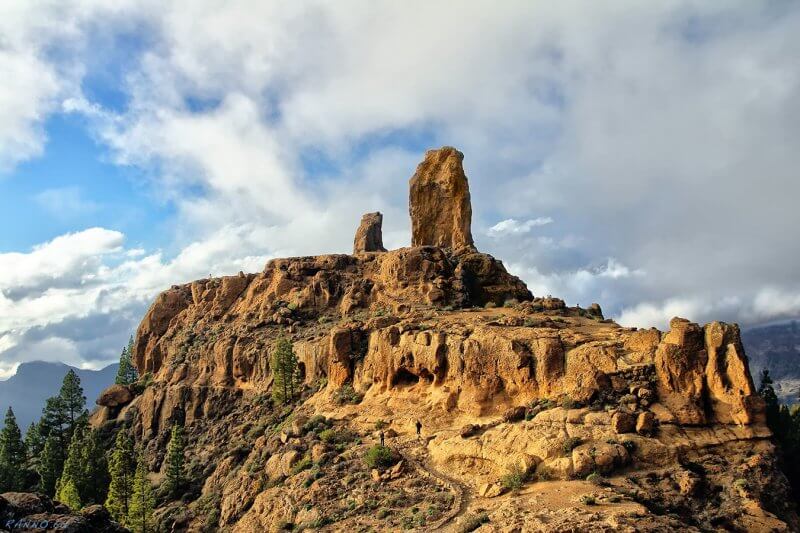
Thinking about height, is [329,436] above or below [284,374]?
below

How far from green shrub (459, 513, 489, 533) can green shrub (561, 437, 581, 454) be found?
6.84 metres

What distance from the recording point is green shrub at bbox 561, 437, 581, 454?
3678 cm

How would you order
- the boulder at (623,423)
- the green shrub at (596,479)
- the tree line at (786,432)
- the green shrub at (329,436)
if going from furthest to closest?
the green shrub at (329,436)
the tree line at (786,432)
the boulder at (623,423)
the green shrub at (596,479)

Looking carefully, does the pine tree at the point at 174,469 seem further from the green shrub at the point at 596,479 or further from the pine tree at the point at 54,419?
the green shrub at the point at 596,479

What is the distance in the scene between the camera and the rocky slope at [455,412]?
34.5m

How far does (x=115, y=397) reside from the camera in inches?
3216

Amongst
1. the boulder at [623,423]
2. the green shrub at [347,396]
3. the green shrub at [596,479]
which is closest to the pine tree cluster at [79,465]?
the green shrub at [347,396]

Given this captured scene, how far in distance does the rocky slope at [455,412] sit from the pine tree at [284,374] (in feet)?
5.66

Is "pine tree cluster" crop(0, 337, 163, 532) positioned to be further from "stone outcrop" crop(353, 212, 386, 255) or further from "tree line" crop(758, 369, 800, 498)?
"tree line" crop(758, 369, 800, 498)

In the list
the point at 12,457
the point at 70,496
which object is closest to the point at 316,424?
the point at 70,496

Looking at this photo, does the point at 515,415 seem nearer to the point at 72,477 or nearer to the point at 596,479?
the point at 596,479

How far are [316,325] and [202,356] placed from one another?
1705 cm

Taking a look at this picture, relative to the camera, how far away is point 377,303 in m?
67.7

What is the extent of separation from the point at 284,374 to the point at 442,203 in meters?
28.5
